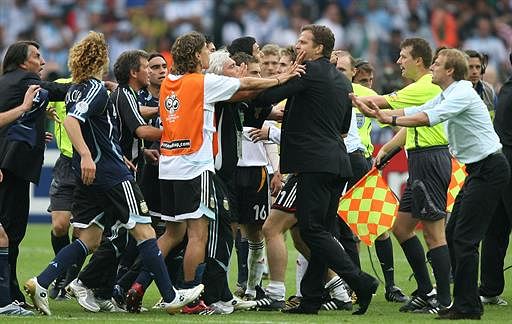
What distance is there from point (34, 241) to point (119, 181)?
27.4 ft

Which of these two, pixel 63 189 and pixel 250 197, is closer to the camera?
pixel 250 197

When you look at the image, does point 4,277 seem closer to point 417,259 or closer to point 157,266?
point 157,266

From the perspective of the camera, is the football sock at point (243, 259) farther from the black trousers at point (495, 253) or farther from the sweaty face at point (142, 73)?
the black trousers at point (495, 253)

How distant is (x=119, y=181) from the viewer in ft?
32.2

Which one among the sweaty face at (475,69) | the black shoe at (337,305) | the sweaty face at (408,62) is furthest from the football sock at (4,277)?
the sweaty face at (475,69)

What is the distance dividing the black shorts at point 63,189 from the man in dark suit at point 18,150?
176cm

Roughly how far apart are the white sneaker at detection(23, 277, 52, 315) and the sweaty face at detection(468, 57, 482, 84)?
5.13m

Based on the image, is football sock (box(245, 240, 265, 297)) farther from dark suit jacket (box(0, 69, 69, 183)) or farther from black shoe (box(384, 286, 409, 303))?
dark suit jacket (box(0, 69, 69, 183))

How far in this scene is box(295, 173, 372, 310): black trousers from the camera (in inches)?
385

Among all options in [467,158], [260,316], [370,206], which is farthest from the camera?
[370,206]

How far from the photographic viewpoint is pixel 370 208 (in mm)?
11633

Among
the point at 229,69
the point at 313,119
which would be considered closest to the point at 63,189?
the point at 229,69

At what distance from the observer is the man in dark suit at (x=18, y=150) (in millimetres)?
10320

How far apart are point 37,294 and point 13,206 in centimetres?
110
